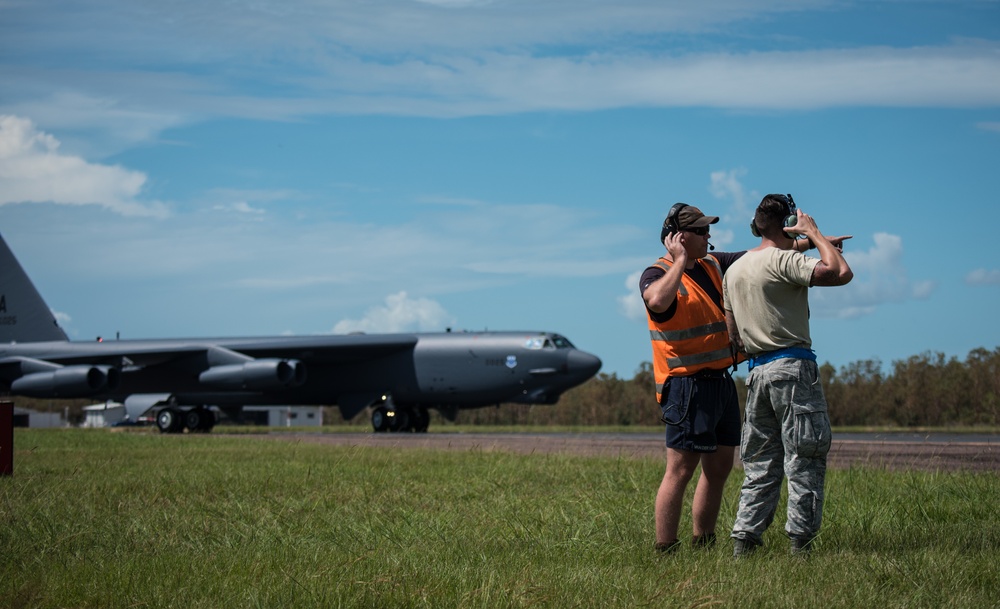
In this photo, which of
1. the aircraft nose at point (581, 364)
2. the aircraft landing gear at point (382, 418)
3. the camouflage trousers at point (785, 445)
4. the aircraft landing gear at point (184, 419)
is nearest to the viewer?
the camouflage trousers at point (785, 445)

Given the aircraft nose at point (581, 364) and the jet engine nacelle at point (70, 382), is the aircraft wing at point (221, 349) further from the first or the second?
the aircraft nose at point (581, 364)

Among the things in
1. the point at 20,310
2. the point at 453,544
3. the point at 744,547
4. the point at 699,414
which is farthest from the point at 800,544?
the point at 20,310

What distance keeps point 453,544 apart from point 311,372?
28893mm

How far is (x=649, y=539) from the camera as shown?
6141 millimetres

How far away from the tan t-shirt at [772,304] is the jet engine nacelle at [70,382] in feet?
96.6

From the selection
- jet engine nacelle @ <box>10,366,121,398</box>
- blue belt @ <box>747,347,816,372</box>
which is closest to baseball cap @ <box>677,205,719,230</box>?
blue belt @ <box>747,347,816,372</box>

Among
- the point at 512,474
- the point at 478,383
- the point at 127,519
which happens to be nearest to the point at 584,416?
the point at 478,383

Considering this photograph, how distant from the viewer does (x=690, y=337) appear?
545 cm

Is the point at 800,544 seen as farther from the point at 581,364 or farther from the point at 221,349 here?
the point at 221,349

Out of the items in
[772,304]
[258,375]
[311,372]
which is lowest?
[772,304]

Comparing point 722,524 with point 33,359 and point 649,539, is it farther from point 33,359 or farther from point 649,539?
point 33,359

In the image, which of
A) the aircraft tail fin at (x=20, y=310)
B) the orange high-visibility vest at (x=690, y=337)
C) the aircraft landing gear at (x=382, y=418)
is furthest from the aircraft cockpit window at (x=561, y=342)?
the orange high-visibility vest at (x=690, y=337)

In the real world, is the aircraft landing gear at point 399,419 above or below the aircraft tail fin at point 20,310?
below

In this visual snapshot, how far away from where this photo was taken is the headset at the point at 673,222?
5426mm
